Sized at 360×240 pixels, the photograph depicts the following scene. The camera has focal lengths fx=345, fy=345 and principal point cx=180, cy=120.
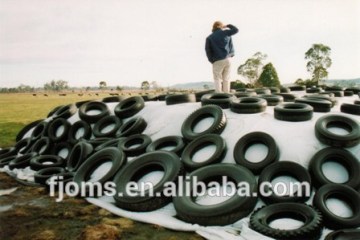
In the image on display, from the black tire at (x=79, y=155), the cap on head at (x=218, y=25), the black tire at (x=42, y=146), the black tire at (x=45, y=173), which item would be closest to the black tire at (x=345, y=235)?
the black tire at (x=79, y=155)

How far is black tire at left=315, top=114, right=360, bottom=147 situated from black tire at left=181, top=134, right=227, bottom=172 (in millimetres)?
2138

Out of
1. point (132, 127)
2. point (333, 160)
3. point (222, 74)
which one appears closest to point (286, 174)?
point (333, 160)

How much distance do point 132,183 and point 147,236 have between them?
1.93 metres

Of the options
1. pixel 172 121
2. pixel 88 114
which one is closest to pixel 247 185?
pixel 172 121

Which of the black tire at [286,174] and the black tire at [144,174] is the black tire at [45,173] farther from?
the black tire at [286,174]

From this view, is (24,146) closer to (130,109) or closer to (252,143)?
(130,109)

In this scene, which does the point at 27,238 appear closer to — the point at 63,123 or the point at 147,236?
the point at 147,236

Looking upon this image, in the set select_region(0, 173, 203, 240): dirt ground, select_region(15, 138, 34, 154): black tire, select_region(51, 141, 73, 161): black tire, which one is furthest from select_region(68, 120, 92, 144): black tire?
select_region(0, 173, 203, 240): dirt ground

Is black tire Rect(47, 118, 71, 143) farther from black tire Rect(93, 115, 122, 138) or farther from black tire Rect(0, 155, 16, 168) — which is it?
black tire Rect(0, 155, 16, 168)

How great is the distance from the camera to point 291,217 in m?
5.83

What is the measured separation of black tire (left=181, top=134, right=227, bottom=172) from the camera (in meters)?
7.61

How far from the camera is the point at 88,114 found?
39.8 ft

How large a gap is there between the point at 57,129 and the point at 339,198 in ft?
30.7

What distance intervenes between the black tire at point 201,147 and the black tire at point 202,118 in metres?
0.37
